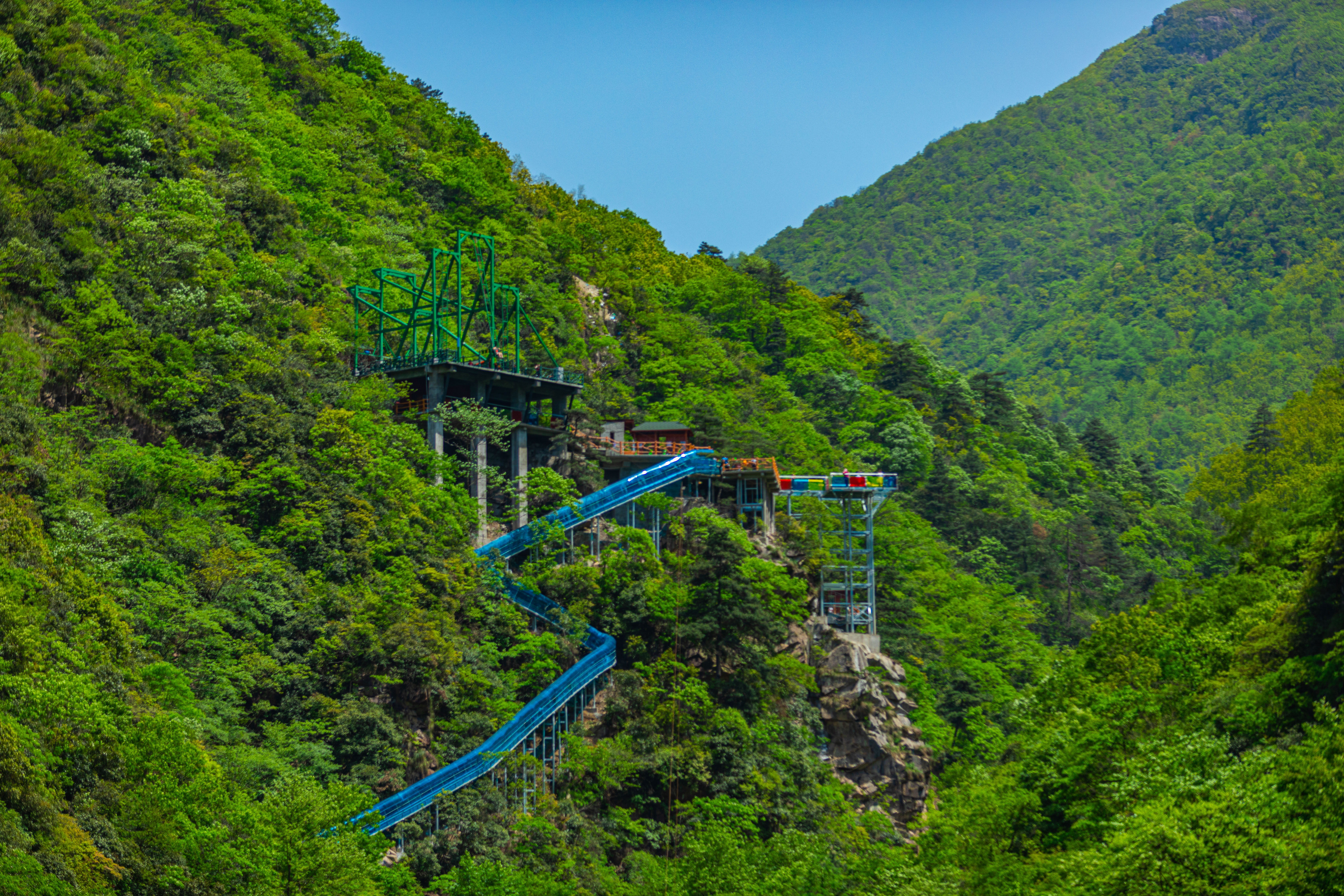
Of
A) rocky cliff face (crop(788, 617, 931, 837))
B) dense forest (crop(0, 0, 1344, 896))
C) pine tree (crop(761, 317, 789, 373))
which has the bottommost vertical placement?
rocky cliff face (crop(788, 617, 931, 837))

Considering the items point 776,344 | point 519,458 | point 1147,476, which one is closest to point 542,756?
point 519,458

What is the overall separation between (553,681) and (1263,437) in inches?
2160

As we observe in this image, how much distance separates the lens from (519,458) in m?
50.3

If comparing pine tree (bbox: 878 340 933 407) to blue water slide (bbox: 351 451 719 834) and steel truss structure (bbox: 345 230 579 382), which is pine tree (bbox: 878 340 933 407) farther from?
blue water slide (bbox: 351 451 719 834)

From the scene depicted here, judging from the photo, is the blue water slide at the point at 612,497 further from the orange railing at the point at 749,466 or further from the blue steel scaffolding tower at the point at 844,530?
the blue steel scaffolding tower at the point at 844,530

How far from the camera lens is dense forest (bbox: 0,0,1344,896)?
27.0m

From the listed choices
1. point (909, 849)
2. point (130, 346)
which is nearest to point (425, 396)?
point (130, 346)

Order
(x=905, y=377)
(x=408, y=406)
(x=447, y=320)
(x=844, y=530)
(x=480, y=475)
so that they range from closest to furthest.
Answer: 1. (x=480, y=475)
2. (x=408, y=406)
3. (x=844, y=530)
4. (x=447, y=320)
5. (x=905, y=377)

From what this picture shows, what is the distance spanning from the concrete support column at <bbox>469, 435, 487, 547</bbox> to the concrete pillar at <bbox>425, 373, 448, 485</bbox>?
121 cm

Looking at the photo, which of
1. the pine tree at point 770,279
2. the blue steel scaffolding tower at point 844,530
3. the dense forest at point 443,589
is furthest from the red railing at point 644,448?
the pine tree at point 770,279

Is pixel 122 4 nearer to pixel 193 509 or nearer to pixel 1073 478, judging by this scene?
pixel 193 509

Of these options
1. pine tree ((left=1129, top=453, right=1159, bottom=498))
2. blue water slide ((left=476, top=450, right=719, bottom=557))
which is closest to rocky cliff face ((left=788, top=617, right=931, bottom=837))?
blue water slide ((left=476, top=450, right=719, bottom=557))

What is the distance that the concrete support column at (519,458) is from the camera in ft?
163

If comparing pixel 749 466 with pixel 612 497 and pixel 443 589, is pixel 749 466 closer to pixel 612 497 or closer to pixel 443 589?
pixel 612 497
